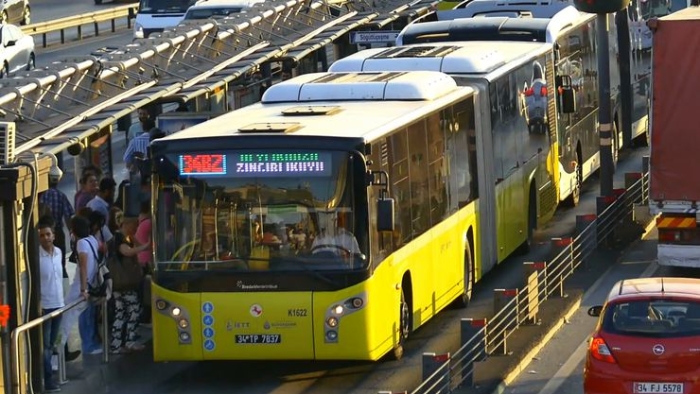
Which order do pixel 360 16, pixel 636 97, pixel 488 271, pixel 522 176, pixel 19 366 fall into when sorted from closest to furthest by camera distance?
1. pixel 19 366
2. pixel 488 271
3. pixel 522 176
4. pixel 636 97
5. pixel 360 16

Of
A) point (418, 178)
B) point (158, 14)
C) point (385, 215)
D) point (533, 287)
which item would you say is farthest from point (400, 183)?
point (158, 14)

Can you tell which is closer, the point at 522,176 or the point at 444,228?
the point at 444,228

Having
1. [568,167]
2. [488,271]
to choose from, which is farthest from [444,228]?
[568,167]

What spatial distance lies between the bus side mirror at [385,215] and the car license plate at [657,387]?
118 inches

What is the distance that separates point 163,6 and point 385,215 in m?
34.5

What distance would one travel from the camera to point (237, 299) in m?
17.7

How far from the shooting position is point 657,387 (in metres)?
15.7

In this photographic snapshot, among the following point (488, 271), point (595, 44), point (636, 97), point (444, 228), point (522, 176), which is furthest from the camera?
point (636, 97)

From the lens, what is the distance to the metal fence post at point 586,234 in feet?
78.1

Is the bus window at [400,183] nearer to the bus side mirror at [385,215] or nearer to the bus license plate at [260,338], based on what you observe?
the bus side mirror at [385,215]

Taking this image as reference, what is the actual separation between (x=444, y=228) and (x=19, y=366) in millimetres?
5464

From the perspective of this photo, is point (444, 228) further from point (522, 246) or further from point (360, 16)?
point (360, 16)

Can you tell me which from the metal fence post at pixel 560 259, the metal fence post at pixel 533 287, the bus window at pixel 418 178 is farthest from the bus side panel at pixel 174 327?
the metal fence post at pixel 560 259

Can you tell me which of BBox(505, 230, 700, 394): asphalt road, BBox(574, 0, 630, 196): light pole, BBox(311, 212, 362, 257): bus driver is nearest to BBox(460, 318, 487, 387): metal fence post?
BBox(505, 230, 700, 394): asphalt road
